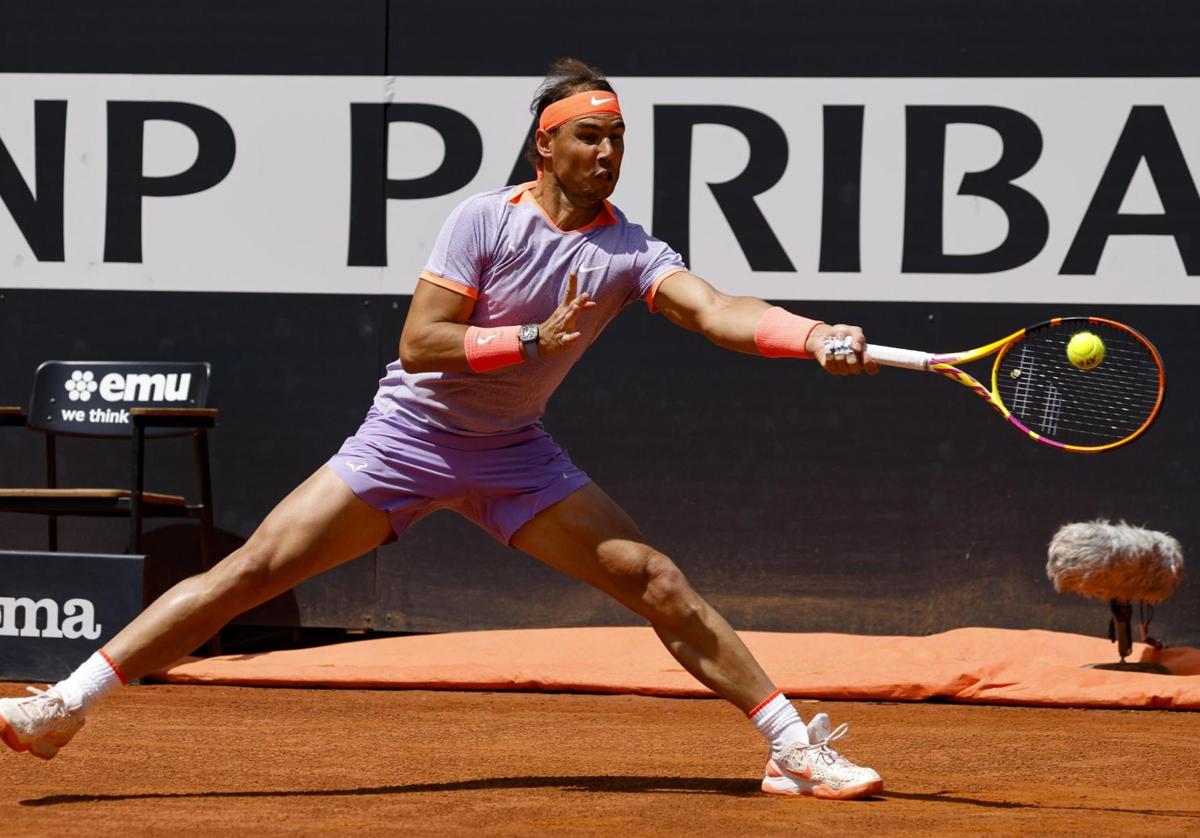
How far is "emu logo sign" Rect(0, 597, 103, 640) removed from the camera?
18.9ft

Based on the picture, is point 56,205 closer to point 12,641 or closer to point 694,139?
point 12,641

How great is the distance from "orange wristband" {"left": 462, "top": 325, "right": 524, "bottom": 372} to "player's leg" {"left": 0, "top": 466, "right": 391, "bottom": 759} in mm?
445

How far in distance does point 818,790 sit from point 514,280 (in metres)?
1.35

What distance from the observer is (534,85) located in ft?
21.6

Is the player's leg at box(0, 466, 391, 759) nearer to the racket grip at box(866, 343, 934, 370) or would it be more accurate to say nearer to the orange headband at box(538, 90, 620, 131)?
the orange headband at box(538, 90, 620, 131)

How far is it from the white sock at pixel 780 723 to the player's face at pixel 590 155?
4.01 feet

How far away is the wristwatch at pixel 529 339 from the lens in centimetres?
361

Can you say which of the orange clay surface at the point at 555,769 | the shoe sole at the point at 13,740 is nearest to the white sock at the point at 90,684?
the shoe sole at the point at 13,740

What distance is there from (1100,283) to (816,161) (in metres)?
1.18

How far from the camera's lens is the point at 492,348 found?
365 cm

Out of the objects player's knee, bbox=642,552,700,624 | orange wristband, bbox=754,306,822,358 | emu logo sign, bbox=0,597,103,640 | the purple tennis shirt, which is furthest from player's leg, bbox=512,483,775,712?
emu logo sign, bbox=0,597,103,640

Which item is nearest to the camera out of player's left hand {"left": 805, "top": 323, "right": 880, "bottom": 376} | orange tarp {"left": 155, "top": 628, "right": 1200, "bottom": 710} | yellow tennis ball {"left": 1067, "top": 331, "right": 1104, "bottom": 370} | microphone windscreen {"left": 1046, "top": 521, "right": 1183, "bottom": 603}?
player's left hand {"left": 805, "top": 323, "right": 880, "bottom": 376}

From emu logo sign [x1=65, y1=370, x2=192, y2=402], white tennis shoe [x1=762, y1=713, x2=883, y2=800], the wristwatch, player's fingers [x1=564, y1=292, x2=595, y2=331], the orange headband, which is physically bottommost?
white tennis shoe [x1=762, y1=713, x2=883, y2=800]

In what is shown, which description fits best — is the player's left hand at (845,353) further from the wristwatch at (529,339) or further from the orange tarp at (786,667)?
the orange tarp at (786,667)
